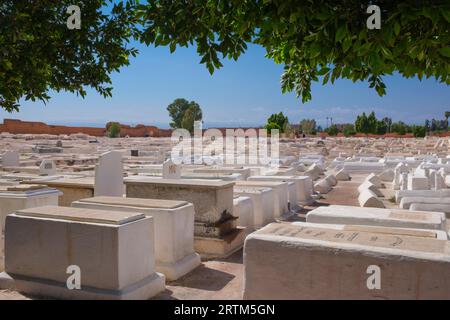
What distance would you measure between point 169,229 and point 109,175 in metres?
2.75

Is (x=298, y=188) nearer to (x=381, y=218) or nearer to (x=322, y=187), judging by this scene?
(x=322, y=187)

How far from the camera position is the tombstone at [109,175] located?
24.1 feet

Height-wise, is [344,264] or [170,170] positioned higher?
[170,170]

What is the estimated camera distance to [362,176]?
60.5 ft

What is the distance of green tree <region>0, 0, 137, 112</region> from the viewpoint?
4.34 m

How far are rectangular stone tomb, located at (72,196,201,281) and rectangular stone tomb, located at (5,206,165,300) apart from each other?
0.61 metres

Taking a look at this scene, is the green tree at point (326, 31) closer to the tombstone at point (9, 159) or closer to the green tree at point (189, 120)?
the tombstone at point (9, 159)

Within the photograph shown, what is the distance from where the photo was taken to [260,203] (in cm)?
812

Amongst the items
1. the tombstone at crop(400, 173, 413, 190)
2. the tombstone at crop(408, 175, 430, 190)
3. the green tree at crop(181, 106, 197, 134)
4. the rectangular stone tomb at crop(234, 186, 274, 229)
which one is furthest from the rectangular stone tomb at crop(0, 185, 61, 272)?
the green tree at crop(181, 106, 197, 134)

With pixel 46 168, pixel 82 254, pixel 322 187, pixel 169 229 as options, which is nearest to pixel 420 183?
pixel 322 187

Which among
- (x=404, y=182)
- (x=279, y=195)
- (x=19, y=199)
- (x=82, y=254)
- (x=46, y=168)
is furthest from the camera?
(x=404, y=182)

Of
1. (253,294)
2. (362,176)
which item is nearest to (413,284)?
(253,294)
